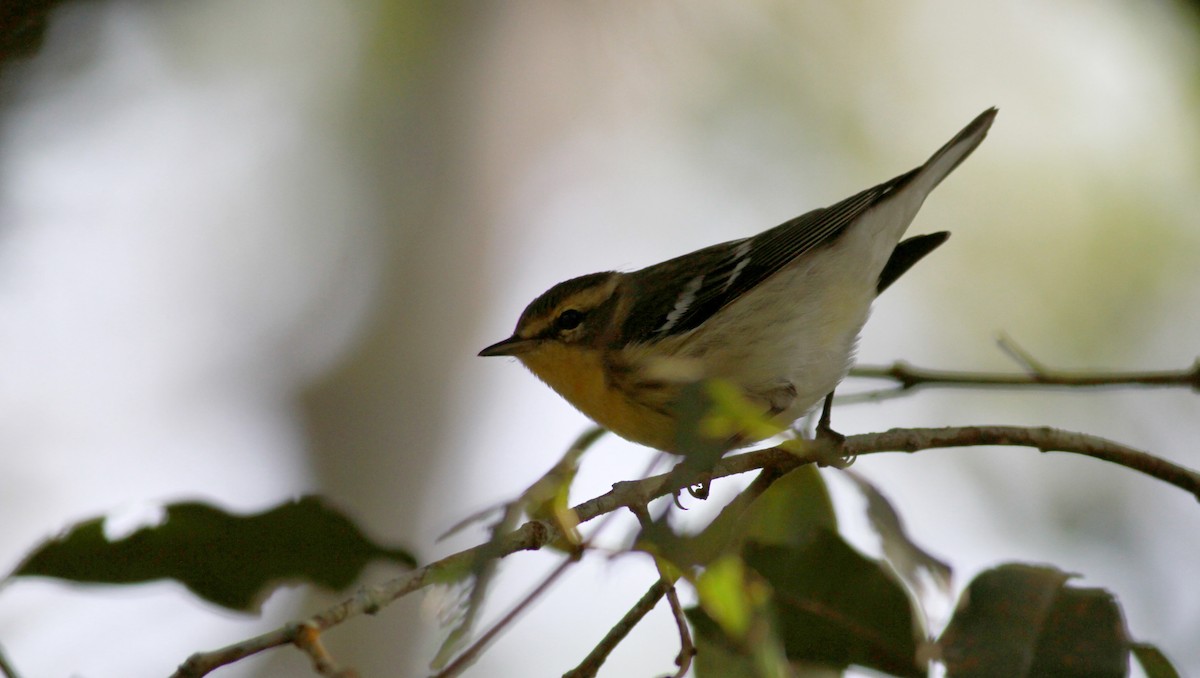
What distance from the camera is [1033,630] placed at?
7.98ft

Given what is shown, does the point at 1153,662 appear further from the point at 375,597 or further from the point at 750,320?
the point at 375,597

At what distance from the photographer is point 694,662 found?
2.36 meters

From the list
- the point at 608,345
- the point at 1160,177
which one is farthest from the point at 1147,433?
the point at 608,345

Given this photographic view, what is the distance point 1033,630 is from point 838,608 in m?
0.46

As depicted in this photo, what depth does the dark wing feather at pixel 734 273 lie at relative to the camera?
3953mm

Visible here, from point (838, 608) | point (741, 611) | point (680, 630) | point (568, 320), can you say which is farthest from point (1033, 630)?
point (568, 320)

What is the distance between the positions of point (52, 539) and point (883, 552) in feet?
6.33

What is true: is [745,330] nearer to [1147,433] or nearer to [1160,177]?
[1147,433]

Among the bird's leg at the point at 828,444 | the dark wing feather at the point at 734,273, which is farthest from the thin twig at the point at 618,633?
the dark wing feather at the point at 734,273

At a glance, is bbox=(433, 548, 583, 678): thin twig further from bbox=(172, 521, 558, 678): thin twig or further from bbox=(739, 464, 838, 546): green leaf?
bbox=(739, 464, 838, 546): green leaf

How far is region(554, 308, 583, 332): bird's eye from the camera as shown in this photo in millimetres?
4238

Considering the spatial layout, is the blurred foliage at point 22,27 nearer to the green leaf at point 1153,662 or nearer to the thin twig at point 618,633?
the thin twig at point 618,633

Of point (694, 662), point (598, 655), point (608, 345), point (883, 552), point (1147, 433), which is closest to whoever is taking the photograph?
point (598, 655)

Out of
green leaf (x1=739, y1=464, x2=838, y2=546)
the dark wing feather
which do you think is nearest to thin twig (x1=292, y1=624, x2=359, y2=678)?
green leaf (x1=739, y1=464, x2=838, y2=546)
